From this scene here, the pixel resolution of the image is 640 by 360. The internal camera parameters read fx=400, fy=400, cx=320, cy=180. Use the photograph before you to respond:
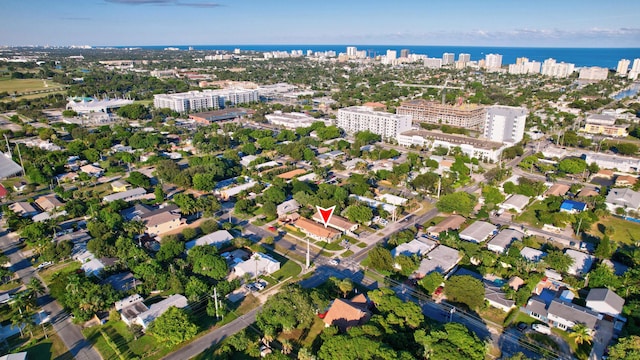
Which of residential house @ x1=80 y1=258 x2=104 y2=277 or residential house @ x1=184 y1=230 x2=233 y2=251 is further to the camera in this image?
residential house @ x1=184 y1=230 x2=233 y2=251

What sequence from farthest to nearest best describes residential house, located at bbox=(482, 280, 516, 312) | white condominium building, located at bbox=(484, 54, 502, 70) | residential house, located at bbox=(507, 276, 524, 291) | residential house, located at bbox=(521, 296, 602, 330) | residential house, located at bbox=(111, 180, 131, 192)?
white condominium building, located at bbox=(484, 54, 502, 70) < residential house, located at bbox=(111, 180, 131, 192) < residential house, located at bbox=(507, 276, 524, 291) < residential house, located at bbox=(482, 280, 516, 312) < residential house, located at bbox=(521, 296, 602, 330)

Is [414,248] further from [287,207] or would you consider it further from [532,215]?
Answer: [532,215]

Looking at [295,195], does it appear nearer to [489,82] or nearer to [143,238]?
[143,238]

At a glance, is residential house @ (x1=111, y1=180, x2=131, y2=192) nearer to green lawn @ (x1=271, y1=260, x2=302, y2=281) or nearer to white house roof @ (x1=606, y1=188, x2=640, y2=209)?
green lawn @ (x1=271, y1=260, x2=302, y2=281)

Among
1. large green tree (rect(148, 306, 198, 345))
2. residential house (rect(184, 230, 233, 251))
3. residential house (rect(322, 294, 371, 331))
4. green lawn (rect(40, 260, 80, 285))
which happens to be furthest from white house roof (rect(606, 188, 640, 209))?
green lawn (rect(40, 260, 80, 285))

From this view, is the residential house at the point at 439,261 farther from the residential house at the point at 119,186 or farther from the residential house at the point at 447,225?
the residential house at the point at 119,186

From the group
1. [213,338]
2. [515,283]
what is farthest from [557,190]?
[213,338]
